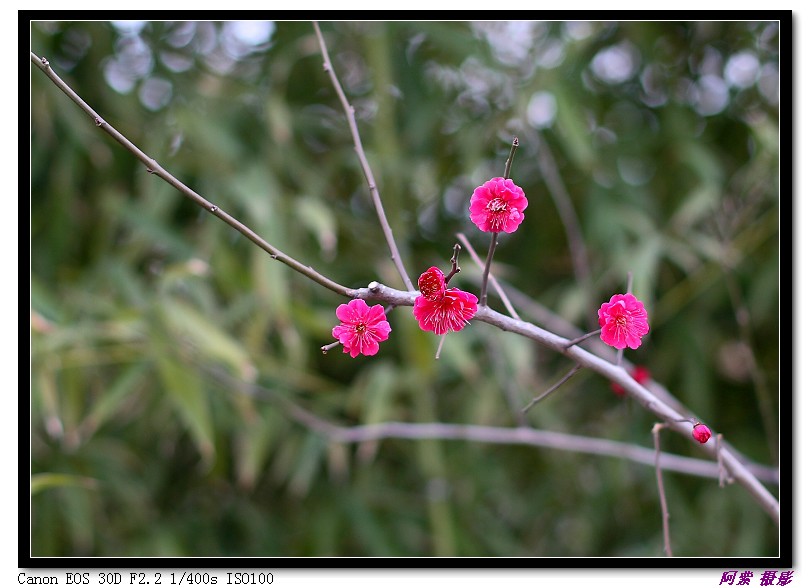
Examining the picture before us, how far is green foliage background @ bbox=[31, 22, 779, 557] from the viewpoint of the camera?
92cm

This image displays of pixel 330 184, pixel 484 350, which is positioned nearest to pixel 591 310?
pixel 484 350

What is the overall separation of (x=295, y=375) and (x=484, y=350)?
27 centimetres

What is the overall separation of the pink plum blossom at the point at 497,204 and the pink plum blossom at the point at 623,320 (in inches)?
2.3

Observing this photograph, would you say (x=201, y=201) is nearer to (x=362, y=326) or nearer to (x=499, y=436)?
(x=362, y=326)

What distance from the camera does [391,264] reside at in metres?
0.99

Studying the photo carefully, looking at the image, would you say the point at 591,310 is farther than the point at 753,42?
No

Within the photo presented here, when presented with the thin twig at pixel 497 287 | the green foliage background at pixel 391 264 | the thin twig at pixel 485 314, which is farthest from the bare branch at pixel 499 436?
the thin twig at pixel 497 287

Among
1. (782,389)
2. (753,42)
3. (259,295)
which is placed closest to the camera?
(782,389)

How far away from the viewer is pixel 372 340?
337 millimetres

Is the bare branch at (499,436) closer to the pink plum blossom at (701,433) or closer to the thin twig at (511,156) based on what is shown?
the pink plum blossom at (701,433)

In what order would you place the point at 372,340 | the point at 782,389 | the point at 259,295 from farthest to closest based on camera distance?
1. the point at 259,295
2. the point at 782,389
3. the point at 372,340

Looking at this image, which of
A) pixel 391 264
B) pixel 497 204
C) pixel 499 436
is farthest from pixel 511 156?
pixel 391 264

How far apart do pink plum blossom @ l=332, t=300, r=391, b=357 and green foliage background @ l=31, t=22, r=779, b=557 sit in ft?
1.72

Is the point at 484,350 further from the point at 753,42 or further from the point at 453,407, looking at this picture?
the point at 753,42
